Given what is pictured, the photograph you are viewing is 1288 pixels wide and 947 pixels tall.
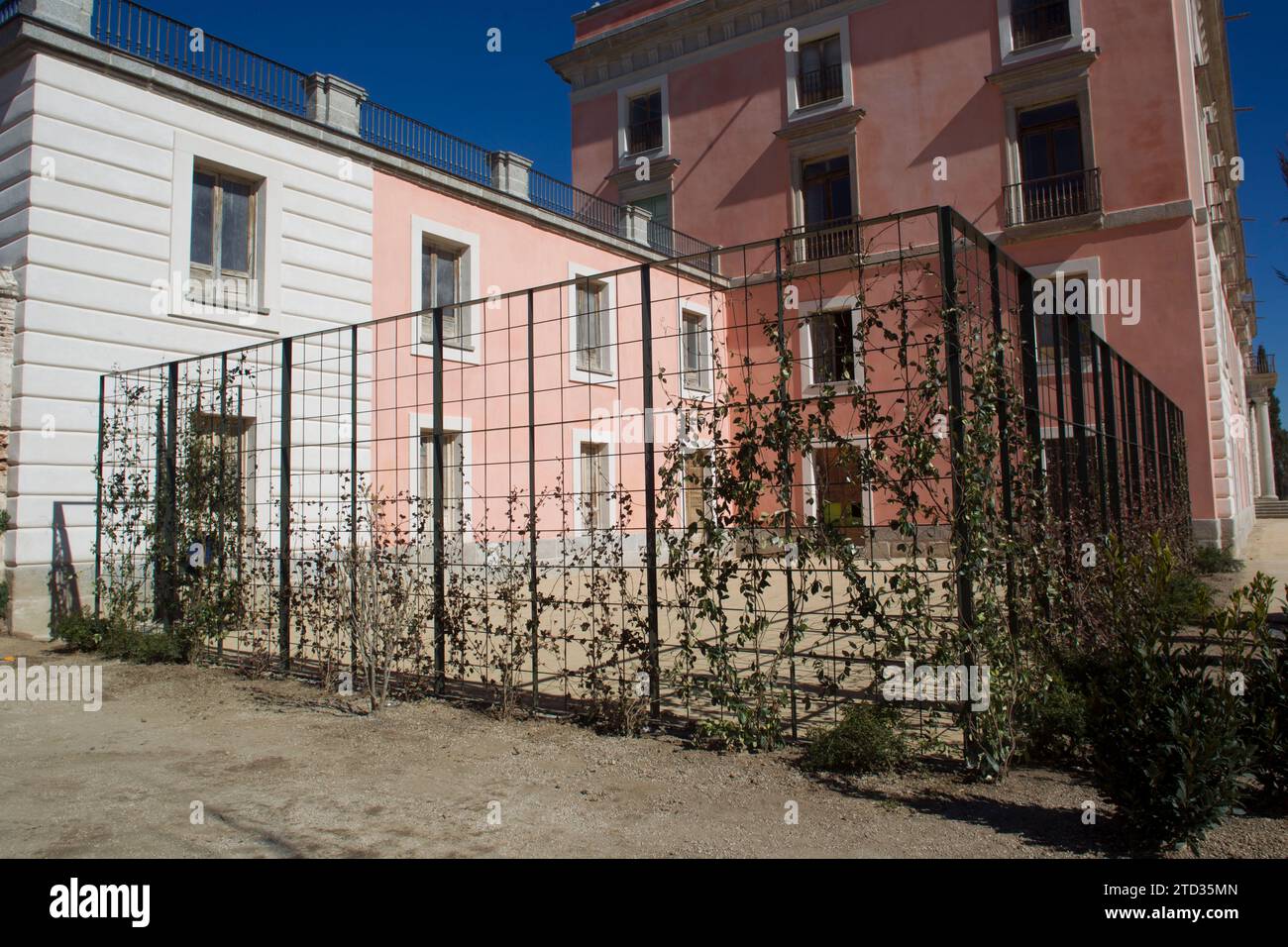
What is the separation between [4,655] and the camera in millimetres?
8445

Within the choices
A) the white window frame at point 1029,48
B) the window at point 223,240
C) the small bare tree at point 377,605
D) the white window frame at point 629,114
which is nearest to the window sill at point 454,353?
the window at point 223,240

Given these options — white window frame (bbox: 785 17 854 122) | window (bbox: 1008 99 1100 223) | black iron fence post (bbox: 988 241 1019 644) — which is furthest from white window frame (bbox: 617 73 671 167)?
black iron fence post (bbox: 988 241 1019 644)

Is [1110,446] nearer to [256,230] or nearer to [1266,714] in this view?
[1266,714]

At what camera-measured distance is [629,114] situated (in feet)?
82.2

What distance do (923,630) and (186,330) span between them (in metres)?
10.2

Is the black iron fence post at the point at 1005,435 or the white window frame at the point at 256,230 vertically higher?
the white window frame at the point at 256,230

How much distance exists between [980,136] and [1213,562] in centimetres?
1054

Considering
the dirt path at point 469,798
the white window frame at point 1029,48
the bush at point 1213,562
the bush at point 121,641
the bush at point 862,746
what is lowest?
the dirt path at point 469,798

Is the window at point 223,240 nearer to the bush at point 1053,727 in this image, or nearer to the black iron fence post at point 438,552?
the black iron fence post at point 438,552

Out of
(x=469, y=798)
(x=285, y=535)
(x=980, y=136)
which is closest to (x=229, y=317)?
(x=285, y=535)

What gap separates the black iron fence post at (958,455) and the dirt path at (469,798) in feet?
2.26

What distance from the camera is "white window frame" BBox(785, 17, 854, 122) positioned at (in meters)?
21.2

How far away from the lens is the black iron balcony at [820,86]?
2156 cm
